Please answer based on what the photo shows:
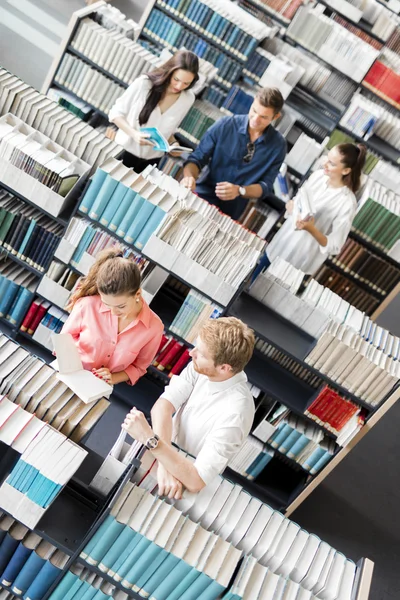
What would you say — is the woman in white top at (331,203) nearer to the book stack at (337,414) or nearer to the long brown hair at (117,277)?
the book stack at (337,414)

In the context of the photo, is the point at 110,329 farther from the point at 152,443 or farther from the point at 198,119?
the point at 198,119

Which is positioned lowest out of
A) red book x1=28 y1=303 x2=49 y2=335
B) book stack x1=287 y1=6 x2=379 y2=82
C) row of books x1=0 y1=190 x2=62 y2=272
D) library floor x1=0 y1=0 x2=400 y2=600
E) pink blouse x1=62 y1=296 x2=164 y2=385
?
library floor x1=0 y1=0 x2=400 y2=600

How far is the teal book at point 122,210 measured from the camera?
3.94 m

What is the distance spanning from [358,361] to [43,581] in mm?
2249

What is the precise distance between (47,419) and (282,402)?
2.16m

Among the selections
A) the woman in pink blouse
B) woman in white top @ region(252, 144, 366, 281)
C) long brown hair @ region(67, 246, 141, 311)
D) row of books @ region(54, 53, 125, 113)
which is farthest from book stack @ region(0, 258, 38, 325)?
row of books @ region(54, 53, 125, 113)

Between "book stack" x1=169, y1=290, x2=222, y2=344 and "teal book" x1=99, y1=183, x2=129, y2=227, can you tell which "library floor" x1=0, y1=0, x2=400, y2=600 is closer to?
"book stack" x1=169, y1=290, x2=222, y2=344

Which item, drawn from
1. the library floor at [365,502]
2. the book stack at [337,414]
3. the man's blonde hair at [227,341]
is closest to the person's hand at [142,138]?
the library floor at [365,502]

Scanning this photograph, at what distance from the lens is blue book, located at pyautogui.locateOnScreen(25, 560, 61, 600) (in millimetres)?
2707

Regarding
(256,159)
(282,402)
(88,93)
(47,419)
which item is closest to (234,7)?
(88,93)

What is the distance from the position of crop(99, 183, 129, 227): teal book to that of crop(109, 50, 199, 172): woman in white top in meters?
0.77

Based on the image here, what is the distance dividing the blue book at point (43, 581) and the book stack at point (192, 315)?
1.83 meters

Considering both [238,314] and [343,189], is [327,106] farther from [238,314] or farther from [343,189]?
[238,314]

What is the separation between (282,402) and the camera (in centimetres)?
432
